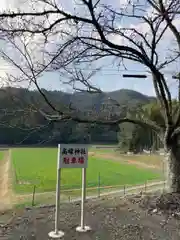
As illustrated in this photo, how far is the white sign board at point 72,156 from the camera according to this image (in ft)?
15.6

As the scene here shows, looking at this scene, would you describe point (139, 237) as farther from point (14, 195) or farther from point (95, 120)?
point (14, 195)

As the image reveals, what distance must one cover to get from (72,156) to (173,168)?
2.39 m

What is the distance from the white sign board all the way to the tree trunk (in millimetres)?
2095

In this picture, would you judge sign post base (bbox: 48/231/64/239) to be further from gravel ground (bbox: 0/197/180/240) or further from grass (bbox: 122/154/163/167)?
grass (bbox: 122/154/163/167)

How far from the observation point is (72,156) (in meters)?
4.84

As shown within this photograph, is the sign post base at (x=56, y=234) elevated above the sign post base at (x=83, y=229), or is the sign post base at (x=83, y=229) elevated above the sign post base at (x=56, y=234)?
the sign post base at (x=83, y=229)

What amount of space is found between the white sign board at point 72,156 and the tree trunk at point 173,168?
6.87 feet

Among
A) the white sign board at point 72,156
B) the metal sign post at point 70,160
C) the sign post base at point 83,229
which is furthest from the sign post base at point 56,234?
the white sign board at point 72,156

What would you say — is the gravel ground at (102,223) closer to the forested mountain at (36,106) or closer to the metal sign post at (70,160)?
the metal sign post at (70,160)

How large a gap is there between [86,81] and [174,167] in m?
2.35

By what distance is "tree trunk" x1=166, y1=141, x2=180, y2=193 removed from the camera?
20.6 ft

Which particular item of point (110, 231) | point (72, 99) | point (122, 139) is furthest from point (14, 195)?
point (122, 139)

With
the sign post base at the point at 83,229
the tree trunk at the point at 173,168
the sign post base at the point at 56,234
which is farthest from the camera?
the tree trunk at the point at 173,168

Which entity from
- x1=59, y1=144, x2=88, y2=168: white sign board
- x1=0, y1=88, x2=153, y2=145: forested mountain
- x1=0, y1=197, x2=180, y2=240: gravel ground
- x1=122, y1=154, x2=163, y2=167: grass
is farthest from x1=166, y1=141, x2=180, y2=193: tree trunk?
x1=122, y1=154, x2=163, y2=167: grass
